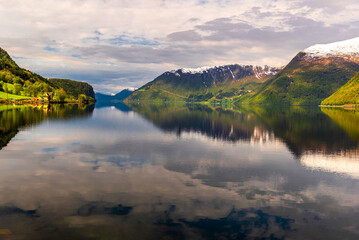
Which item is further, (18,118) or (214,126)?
(18,118)

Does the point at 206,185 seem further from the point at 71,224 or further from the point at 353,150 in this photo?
the point at 353,150

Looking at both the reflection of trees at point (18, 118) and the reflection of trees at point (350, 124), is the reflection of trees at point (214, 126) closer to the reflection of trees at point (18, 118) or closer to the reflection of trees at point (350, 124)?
the reflection of trees at point (350, 124)

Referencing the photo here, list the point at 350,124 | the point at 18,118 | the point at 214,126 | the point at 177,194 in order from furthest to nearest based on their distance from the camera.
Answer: the point at 18,118, the point at 350,124, the point at 214,126, the point at 177,194

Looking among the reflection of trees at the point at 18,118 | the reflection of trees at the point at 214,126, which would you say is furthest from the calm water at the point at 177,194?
the reflection of trees at the point at 214,126

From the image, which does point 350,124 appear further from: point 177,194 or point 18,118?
point 18,118

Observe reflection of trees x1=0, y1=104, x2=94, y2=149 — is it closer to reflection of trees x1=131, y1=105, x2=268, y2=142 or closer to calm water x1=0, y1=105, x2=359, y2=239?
calm water x1=0, y1=105, x2=359, y2=239

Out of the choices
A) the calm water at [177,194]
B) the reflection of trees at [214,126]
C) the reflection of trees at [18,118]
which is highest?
the reflection of trees at [18,118]

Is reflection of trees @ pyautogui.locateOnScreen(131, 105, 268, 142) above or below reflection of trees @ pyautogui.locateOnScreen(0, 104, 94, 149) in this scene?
below

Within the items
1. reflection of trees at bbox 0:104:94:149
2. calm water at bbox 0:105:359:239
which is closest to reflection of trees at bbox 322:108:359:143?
calm water at bbox 0:105:359:239

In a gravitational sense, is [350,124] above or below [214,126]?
above

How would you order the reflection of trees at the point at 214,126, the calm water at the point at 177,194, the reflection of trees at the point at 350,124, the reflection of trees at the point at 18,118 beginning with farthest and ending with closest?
the reflection of trees at the point at 214,126 → the reflection of trees at the point at 350,124 → the reflection of trees at the point at 18,118 → the calm water at the point at 177,194

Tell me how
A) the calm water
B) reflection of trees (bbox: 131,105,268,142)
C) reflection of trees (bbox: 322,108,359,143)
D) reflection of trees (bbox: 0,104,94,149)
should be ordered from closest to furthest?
the calm water
reflection of trees (bbox: 0,104,94,149)
reflection of trees (bbox: 322,108,359,143)
reflection of trees (bbox: 131,105,268,142)

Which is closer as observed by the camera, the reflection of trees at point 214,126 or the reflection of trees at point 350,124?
the reflection of trees at point 350,124

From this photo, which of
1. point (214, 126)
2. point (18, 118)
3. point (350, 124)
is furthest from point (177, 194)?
point (350, 124)
